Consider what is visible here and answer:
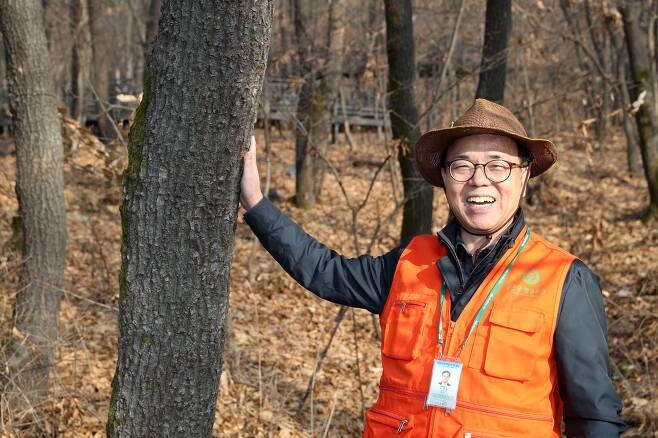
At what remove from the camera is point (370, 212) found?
12.8m

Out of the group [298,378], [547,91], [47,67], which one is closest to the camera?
[47,67]

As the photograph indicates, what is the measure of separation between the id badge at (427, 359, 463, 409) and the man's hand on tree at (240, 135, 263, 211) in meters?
0.87

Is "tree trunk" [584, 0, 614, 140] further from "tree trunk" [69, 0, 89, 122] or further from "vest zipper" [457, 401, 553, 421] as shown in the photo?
"tree trunk" [69, 0, 89, 122]

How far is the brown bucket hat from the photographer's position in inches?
101

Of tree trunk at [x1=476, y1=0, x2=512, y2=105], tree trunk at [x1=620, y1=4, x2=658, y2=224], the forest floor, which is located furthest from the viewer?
tree trunk at [x1=620, y1=4, x2=658, y2=224]

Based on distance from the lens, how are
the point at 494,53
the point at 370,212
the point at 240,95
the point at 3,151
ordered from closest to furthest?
the point at 240,95
the point at 494,53
the point at 370,212
the point at 3,151

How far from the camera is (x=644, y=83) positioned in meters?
10.9

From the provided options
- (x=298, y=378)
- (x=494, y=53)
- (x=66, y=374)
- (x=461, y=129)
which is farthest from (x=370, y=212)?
(x=461, y=129)

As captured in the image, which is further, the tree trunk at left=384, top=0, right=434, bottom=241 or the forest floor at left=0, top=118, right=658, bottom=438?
the tree trunk at left=384, top=0, right=434, bottom=241

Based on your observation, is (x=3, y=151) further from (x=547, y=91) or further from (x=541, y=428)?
(x=541, y=428)

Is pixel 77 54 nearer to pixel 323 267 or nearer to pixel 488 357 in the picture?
pixel 323 267

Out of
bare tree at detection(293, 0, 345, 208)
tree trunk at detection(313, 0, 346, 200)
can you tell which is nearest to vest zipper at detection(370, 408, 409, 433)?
bare tree at detection(293, 0, 345, 208)

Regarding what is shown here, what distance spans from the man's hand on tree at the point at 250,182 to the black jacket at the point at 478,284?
0.19 ft

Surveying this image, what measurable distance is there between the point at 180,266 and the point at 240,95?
23.3 inches
